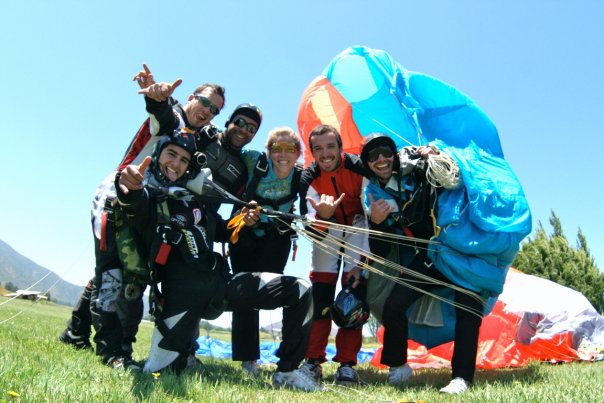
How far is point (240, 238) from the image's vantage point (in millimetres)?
3592

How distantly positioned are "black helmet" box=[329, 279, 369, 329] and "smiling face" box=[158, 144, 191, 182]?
5.03 ft

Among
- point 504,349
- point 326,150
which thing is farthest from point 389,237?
point 504,349

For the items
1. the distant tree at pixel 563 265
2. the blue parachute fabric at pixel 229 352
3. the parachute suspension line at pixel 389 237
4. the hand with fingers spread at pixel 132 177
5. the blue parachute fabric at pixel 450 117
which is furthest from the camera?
the distant tree at pixel 563 265

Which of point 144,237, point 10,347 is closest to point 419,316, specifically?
point 144,237

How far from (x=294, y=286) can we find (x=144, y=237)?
3.49 feet

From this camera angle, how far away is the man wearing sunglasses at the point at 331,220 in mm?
3508

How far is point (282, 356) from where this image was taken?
9.34 feet

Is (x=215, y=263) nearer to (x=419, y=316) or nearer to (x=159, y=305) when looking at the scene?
(x=159, y=305)

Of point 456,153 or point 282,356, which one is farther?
point 456,153

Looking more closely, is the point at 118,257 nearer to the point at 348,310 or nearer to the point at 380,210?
the point at 348,310

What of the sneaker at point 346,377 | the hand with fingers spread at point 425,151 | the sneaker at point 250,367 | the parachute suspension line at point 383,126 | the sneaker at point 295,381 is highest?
the parachute suspension line at point 383,126

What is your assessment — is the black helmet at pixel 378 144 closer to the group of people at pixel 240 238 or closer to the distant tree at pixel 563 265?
the group of people at pixel 240 238

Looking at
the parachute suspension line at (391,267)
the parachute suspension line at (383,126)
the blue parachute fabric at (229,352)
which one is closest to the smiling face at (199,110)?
the parachute suspension line at (391,267)

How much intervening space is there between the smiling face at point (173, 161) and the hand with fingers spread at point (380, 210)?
1413 mm
